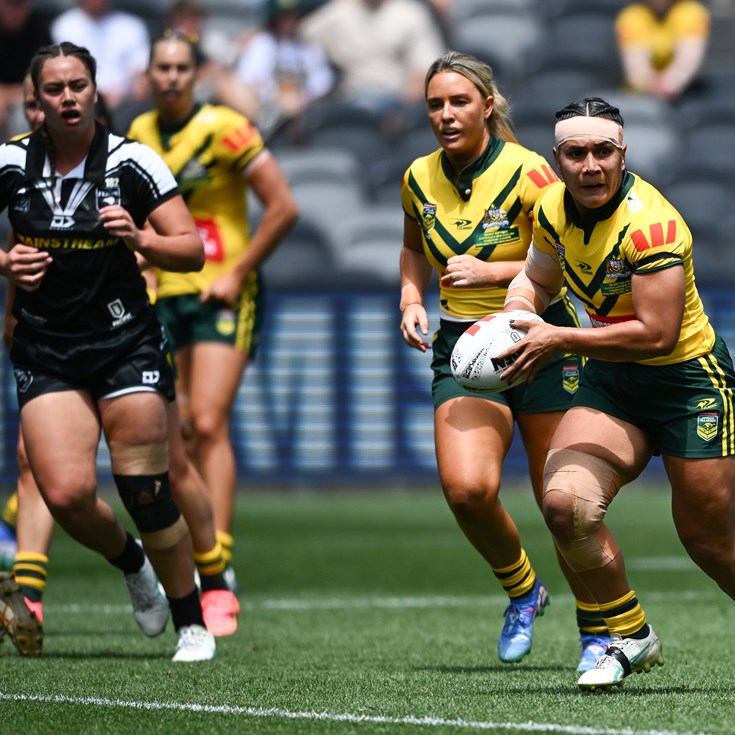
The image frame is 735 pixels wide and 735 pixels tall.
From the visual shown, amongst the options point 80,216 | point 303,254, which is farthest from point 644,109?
point 80,216

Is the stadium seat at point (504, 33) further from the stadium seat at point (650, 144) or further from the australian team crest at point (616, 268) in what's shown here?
the australian team crest at point (616, 268)

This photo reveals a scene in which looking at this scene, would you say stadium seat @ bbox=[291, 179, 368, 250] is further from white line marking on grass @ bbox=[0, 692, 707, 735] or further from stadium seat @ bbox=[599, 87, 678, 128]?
white line marking on grass @ bbox=[0, 692, 707, 735]

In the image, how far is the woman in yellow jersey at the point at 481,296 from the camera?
20.0 ft

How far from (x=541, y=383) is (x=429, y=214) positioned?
786 mm

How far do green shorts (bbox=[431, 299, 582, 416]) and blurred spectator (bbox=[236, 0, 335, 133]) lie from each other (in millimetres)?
11165

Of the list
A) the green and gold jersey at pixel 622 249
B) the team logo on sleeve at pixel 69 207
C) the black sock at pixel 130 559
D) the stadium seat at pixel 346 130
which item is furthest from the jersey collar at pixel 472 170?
the stadium seat at pixel 346 130

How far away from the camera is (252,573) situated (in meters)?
10.2

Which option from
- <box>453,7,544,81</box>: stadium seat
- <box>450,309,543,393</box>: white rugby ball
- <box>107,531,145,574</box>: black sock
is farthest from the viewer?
<box>453,7,544,81</box>: stadium seat

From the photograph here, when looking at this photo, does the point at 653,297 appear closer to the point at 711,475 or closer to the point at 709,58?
the point at 711,475

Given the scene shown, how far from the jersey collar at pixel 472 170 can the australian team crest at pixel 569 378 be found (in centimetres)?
77

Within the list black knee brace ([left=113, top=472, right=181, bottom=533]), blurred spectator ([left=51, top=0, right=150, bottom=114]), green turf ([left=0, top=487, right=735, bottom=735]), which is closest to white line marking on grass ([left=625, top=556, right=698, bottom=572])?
green turf ([left=0, top=487, right=735, bottom=735])

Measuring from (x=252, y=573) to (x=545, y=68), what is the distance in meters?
10.2

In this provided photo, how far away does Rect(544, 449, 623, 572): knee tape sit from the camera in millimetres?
5273

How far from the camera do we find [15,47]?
16.9 m
